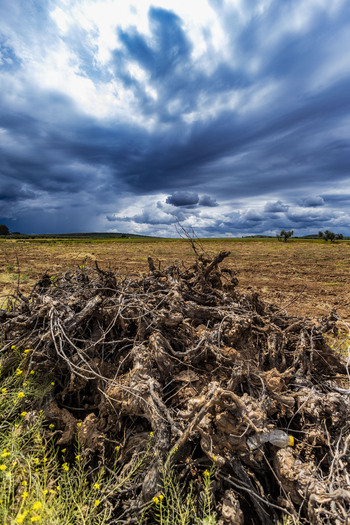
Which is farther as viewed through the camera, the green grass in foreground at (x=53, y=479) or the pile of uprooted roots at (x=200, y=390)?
the pile of uprooted roots at (x=200, y=390)

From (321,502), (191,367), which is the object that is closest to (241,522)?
(321,502)

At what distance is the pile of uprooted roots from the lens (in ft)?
7.02

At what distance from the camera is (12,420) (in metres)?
2.67

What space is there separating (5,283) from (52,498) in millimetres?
11706

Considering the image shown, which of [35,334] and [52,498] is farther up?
[35,334]

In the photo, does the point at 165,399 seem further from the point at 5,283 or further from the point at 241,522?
the point at 5,283

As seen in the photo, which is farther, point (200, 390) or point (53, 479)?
point (200, 390)

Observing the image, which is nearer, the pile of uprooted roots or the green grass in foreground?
the green grass in foreground

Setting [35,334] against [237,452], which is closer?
[237,452]

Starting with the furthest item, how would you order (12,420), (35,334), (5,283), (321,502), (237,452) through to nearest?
1. (5,283)
2. (35,334)
3. (12,420)
4. (237,452)
5. (321,502)

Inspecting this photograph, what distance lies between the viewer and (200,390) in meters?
2.81

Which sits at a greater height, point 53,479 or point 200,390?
point 200,390

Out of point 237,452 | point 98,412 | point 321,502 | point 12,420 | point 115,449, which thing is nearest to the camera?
point 321,502

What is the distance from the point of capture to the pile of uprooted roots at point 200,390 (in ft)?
7.02
